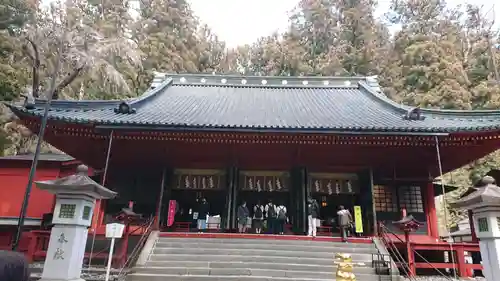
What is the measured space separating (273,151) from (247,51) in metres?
34.0

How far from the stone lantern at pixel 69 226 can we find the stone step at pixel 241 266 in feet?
6.97

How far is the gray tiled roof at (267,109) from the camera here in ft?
33.7

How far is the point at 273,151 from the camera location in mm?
11930

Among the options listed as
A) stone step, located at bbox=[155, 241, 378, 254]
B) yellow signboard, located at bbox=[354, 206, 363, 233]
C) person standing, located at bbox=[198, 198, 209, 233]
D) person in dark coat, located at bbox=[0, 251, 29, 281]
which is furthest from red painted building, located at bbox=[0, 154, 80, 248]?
yellow signboard, located at bbox=[354, 206, 363, 233]

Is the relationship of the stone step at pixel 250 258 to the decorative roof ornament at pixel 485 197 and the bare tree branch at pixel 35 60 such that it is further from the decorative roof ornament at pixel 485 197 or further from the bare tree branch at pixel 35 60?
the bare tree branch at pixel 35 60

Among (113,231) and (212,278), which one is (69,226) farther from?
(212,278)

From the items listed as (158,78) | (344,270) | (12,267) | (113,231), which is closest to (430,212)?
(344,270)

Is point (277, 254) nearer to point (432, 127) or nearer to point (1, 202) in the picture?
point (432, 127)

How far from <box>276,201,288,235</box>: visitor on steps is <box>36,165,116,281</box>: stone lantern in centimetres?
621

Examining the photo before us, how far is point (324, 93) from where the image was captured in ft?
57.4

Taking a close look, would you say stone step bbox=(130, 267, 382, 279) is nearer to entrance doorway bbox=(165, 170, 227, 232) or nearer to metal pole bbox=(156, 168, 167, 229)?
metal pole bbox=(156, 168, 167, 229)

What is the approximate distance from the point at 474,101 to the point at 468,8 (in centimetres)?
1972

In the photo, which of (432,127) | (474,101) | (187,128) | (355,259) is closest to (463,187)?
(474,101)

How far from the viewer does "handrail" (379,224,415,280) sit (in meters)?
8.79
